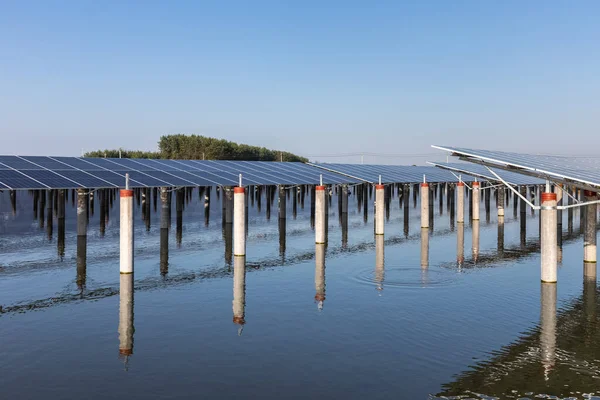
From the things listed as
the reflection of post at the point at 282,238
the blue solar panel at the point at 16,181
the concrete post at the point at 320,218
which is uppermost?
the blue solar panel at the point at 16,181

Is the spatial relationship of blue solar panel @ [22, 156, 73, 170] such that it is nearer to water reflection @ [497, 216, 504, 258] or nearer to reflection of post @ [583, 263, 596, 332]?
water reflection @ [497, 216, 504, 258]

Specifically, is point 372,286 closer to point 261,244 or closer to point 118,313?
point 118,313

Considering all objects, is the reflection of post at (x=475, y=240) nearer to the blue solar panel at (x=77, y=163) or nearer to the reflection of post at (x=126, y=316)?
the reflection of post at (x=126, y=316)

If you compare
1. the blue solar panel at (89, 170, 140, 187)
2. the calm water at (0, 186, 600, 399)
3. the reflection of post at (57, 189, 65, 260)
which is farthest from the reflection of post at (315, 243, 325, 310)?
the reflection of post at (57, 189, 65, 260)

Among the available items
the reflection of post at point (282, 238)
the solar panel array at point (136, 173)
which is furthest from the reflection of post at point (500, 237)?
the solar panel array at point (136, 173)

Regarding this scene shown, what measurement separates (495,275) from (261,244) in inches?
635

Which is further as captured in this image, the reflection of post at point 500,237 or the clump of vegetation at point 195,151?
the clump of vegetation at point 195,151

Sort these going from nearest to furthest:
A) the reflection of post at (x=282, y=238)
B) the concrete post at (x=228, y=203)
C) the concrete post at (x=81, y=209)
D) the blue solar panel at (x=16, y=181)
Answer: the blue solar panel at (x=16, y=181) → the reflection of post at (x=282, y=238) → the concrete post at (x=81, y=209) → the concrete post at (x=228, y=203)

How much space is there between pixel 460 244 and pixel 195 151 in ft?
309

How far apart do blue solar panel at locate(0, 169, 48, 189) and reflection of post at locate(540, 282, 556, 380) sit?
2700 centimetres

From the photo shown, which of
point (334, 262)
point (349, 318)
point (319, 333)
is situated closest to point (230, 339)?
point (319, 333)

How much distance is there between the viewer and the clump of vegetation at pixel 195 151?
124 meters

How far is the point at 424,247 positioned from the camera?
122 feet

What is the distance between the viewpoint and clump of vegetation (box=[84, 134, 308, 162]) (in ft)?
407
